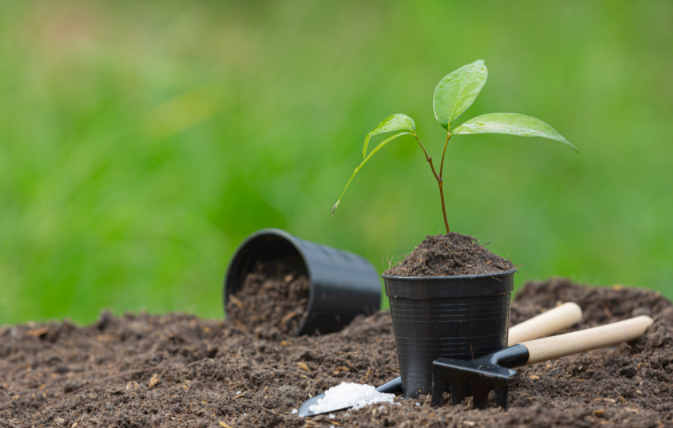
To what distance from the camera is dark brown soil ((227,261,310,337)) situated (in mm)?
1965

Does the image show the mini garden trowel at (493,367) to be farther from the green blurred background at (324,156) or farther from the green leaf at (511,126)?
the green blurred background at (324,156)

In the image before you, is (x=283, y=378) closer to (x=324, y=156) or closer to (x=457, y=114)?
(x=457, y=114)

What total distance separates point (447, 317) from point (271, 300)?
1022 mm

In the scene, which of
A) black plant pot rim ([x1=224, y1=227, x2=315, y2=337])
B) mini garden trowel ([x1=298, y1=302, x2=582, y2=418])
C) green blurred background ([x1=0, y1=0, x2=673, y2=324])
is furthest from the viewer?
green blurred background ([x1=0, y1=0, x2=673, y2=324])

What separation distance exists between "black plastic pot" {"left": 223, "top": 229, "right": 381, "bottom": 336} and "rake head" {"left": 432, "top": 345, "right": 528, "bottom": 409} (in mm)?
812

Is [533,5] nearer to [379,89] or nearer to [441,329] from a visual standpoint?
[379,89]

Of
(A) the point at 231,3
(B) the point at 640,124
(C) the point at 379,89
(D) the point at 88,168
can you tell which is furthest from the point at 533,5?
(D) the point at 88,168

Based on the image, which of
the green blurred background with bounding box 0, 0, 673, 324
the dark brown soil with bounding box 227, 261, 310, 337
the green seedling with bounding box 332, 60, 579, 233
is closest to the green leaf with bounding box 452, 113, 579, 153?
the green seedling with bounding box 332, 60, 579, 233

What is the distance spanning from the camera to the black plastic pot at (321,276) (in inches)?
75.9

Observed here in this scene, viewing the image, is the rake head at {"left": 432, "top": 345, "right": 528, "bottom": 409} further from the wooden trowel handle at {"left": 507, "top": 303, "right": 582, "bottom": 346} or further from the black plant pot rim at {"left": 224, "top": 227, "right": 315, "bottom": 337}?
the black plant pot rim at {"left": 224, "top": 227, "right": 315, "bottom": 337}

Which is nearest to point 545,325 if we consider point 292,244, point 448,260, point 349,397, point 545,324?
point 545,324

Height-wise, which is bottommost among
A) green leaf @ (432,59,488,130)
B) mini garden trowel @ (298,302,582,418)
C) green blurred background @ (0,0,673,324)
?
mini garden trowel @ (298,302,582,418)

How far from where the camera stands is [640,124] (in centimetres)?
412

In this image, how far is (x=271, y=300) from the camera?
81.2 inches
